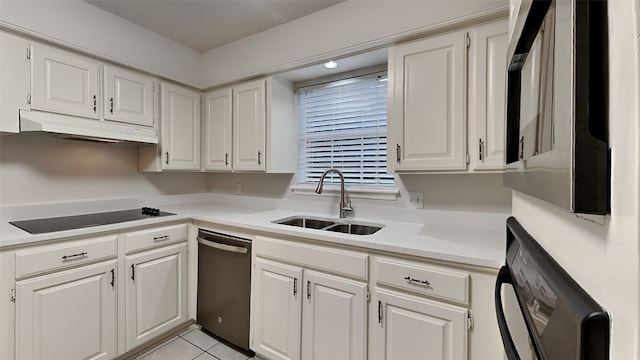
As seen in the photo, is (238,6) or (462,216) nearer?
(462,216)

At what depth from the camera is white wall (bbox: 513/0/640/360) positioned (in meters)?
0.22

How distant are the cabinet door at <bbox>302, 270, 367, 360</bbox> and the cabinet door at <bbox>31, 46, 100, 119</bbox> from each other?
6.54 feet

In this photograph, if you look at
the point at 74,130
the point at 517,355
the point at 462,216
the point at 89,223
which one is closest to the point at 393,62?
the point at 462,216

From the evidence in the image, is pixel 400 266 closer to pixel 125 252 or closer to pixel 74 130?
pixel 125 252

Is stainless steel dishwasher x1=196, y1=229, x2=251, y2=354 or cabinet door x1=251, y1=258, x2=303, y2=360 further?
stainless steel dishwasher x1=196, y1=229, x2=251, y2=354

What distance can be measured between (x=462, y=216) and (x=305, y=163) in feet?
4.71

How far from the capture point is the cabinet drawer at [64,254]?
4.94 feet

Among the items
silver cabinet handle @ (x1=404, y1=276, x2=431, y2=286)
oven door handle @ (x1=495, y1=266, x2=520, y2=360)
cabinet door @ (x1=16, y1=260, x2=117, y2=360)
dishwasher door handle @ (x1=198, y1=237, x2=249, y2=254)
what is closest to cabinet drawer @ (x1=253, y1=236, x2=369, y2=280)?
dishwasher door handle @ (x1=198, y1=237, x2=249, y2=254)

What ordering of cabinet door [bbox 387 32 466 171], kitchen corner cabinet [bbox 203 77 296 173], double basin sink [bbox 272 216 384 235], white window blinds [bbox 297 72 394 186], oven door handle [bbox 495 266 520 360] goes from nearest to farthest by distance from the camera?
1. oven door handle [bbox 495 266 520 360]
2. cabinet door [bbox 387 32 466 171]
3. double basin sink [bbox 272 216 384 235]
4. white window blinds [bbox 297 72 394 186]
5. kitchen corner cabinet [bbox 203 77 296 173]

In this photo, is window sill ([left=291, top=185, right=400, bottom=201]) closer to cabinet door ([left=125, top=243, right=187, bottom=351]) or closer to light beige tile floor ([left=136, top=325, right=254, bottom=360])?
cabinet door ([left=125, top=243, right=187, bottom=351])

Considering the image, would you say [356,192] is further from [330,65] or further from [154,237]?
[154,237]

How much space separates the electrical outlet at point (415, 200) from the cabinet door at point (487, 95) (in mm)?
497

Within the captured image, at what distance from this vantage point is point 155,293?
2090 millimetres

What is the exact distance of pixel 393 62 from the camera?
5.79ft
